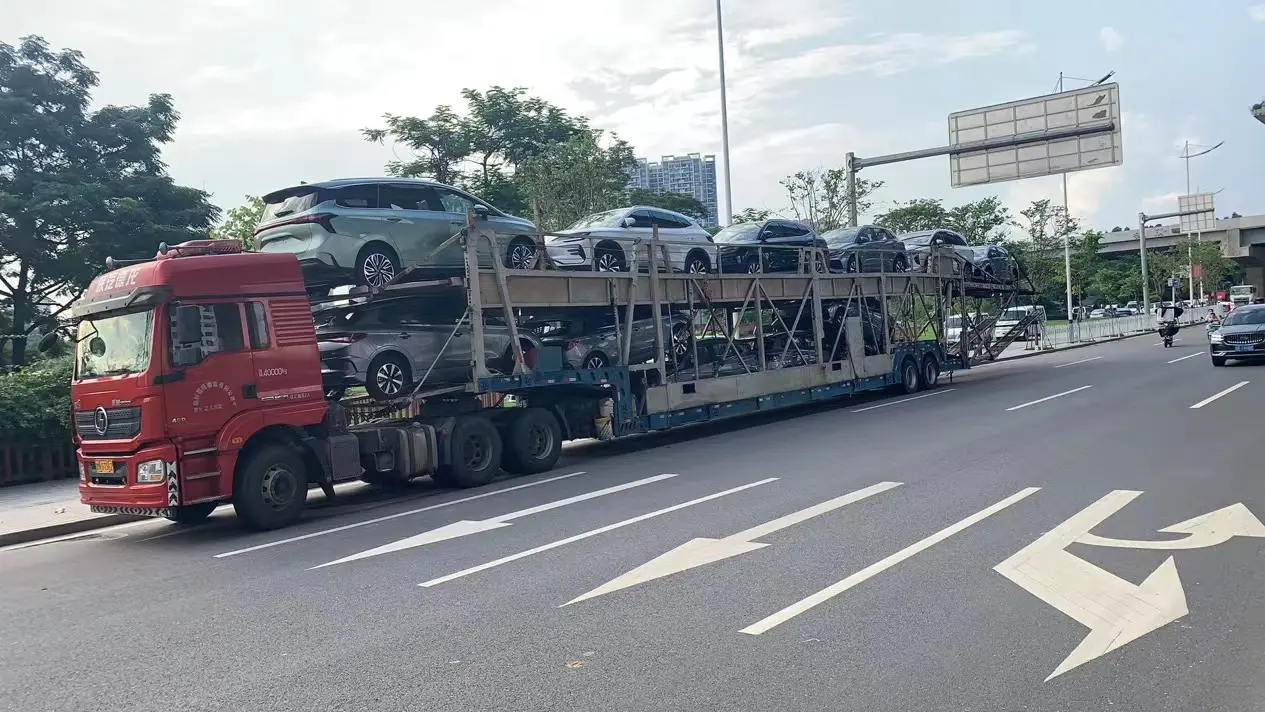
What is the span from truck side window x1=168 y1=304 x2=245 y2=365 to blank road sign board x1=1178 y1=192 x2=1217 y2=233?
6188cm

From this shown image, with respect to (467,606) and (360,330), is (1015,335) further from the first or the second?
(467,606)

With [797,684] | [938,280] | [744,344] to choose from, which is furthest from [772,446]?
[938,280]

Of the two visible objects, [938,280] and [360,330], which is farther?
[938,280]

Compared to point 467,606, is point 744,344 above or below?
above

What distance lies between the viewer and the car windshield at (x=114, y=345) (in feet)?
32.3

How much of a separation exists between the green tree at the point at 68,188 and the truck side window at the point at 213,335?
49.7ft

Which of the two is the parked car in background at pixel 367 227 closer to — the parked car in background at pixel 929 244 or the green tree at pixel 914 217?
the parked car in background at pixel 929 244

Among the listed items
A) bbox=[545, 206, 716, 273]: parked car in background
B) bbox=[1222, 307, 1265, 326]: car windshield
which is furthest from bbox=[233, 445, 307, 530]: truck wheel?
bbox=[1222, 307, 1265, 326]: car windshield

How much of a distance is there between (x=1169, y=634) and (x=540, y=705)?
11.5 ft

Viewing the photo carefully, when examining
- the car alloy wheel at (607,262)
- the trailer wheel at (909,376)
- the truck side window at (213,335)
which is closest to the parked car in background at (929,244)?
the trailer wheel at (909,376)

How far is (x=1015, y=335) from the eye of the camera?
27109 millimetres

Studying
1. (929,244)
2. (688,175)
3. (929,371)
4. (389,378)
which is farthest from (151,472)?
(688,175)

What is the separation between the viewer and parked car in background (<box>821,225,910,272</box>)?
69.4 feet

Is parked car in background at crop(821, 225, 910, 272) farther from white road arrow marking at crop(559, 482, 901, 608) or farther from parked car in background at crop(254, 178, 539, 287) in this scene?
white road arrow marking at crop(559, 482, 901, 608)
